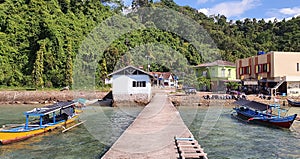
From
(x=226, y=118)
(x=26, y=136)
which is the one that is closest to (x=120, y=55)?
(x=226, y=118)

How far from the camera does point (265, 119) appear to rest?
57.5 feet

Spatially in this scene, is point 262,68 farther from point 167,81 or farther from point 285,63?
point 167,81

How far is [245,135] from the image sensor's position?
1496 centimetres

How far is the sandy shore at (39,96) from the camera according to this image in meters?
33.0

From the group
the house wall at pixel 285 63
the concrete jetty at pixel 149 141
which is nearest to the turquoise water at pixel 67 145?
the concrete jetty at pixel 149 141

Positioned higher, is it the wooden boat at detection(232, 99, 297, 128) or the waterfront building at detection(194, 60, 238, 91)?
the waterfront building at detection(194, 60, 238, 91)

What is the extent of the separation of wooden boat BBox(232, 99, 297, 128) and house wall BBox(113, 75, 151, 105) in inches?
382

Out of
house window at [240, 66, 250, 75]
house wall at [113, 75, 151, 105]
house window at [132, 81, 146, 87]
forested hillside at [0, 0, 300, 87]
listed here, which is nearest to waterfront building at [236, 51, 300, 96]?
house window at [240, 66, 250, 75]

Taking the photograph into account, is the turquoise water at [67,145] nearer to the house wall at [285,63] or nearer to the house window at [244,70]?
the house wall at [285,63]

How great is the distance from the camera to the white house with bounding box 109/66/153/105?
1104 inches

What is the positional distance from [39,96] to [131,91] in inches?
483

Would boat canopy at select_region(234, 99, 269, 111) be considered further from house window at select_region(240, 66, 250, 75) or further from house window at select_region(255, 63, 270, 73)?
house window at select_region(240, 66, 250, 75)

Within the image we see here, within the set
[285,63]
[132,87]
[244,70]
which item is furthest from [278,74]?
[132,87]

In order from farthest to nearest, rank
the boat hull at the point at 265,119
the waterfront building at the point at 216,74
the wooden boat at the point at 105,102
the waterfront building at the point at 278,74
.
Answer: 1. the waterfront building at the point at 216,74
2. the waterfront building at the point at 278,74
3. the wooden boat at the point at 105,102
4. the boat hull at the point at 265,119
